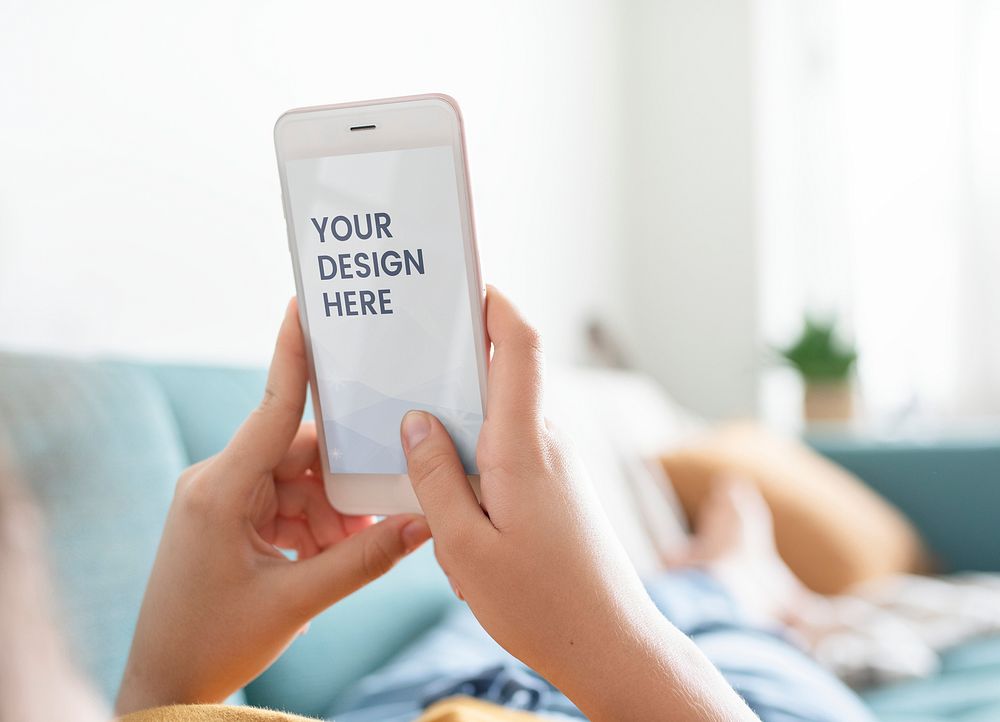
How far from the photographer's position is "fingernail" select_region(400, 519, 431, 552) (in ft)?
1.81

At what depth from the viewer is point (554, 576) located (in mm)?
429

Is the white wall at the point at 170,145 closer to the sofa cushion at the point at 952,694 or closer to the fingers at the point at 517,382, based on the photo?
the fingers at the point at 517,382

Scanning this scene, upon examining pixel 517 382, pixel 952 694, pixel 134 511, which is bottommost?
pixel 952 694

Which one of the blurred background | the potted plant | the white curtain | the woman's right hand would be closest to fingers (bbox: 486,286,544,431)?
the woman's right hand

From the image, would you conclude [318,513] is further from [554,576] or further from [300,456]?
[554,576]

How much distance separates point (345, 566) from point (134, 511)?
21 cm

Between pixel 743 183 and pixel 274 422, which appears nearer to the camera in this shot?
pixel 274 422

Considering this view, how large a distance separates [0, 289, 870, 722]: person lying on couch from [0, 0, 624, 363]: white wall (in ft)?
1.15

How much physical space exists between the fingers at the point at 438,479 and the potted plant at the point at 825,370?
91.6 inches

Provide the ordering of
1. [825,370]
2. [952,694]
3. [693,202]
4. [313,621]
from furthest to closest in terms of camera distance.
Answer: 1. [693,202]
2. [825,370]
3. [952,694]
4. [313,621]

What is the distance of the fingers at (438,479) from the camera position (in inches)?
17.7

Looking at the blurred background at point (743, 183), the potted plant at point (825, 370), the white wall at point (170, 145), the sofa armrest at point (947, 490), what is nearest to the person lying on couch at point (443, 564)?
the white wall at point (170, 145)

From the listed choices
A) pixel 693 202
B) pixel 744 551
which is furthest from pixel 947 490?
pixel 693 202

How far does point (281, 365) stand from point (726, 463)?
1.32 metres
